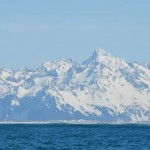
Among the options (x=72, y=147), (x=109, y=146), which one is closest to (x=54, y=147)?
(x=72, y=147)

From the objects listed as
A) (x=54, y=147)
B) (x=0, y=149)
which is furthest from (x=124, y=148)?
(x=0, y=149)

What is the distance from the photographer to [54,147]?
14312cm

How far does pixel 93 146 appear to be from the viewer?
150m

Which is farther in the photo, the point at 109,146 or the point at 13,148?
the point at 109,146

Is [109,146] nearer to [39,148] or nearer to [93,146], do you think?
[93,146]

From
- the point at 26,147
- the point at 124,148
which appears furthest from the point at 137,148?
the point at 26,147

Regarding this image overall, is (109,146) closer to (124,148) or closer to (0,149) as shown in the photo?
(124,148)

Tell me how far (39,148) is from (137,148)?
790 inches

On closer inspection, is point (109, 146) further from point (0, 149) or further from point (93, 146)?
point (0, 149)

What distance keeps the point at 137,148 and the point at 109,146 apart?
7991mm

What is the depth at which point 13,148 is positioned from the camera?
451 feet

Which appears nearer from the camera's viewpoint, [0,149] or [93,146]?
[0,149]

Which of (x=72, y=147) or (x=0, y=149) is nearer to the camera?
(x=0, y=149)

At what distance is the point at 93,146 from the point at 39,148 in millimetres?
15082
